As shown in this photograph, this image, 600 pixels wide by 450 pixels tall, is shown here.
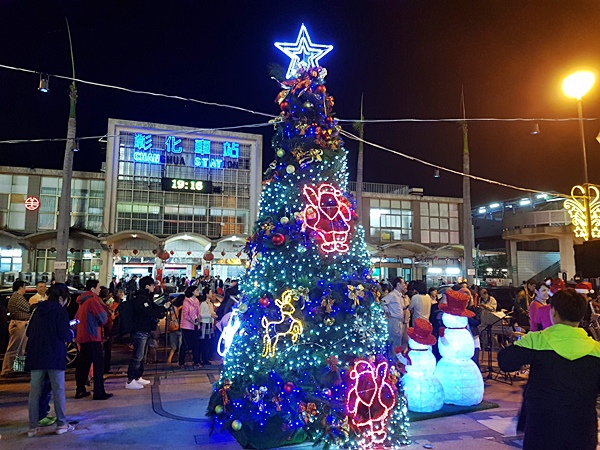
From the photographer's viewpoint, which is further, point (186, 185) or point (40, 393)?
point (186, 185)

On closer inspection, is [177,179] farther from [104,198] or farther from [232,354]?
[232,354]

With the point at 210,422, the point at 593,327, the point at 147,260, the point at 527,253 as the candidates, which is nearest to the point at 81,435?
the point at 210,422

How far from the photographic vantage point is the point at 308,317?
221 inches

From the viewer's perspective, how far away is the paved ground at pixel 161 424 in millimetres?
5438

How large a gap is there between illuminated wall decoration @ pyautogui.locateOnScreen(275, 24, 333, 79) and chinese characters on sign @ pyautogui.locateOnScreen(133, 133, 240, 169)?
2403 cm

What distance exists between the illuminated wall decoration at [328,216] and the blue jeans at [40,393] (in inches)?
148

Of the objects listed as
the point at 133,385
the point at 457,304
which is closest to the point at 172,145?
the point at 133,385

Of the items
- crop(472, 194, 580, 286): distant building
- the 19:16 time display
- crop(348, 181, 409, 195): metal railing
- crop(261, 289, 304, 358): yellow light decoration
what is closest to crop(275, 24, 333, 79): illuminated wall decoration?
crop(261, 289, 304, 358): yellow light decoration

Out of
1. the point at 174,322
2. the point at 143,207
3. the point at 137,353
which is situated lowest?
the point at 137,353

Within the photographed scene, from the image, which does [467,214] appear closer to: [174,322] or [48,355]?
[174,322]

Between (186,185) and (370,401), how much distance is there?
25.7 metres

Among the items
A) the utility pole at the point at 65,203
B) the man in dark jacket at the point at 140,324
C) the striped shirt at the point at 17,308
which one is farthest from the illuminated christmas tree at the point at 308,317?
the utility pole at the point at 65,203

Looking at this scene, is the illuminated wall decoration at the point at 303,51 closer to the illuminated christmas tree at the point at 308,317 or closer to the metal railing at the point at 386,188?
the illuminated christmas tree at the point at 308,317

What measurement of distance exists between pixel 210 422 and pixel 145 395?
7.08ft
